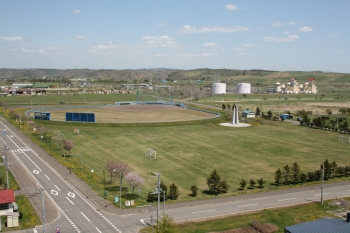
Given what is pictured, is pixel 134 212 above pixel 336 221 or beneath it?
beneath

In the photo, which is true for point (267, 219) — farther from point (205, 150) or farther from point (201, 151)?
point (205, 150)

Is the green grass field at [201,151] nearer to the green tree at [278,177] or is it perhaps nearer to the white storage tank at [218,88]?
the green tree at [278,177]

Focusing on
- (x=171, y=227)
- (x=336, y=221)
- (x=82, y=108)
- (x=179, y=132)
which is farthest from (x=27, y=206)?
(x=82, y=108)

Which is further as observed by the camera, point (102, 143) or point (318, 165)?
point (102, 143)

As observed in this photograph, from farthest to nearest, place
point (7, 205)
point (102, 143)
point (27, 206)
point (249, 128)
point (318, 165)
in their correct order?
point (249, 128) → point (102, 143) → point (318, 165) → point (27, 206) → point (7, 205)

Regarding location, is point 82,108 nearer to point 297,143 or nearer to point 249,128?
point 249,128

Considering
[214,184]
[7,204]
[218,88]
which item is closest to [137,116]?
[214,184]

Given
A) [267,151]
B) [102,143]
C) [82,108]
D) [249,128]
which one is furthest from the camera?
[82,108]
